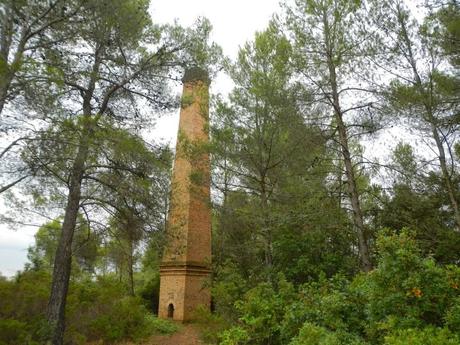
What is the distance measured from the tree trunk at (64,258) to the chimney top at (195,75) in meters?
2.35

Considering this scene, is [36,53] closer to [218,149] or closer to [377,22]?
[218,149]

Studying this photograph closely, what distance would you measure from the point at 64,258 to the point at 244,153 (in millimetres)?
4705

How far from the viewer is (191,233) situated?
12969mm

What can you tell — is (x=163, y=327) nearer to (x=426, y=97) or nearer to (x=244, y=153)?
(x=244, y=153)

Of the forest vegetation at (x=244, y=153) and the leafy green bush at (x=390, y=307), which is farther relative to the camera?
the forest vegetation at (x=244, y=153)

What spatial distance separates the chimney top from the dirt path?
21.0 feet

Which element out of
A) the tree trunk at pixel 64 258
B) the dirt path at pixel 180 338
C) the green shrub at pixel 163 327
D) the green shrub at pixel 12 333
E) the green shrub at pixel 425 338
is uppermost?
the tree trunk at pixel 64 258

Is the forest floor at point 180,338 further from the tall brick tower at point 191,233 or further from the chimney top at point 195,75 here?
the chimney top at point 195,75

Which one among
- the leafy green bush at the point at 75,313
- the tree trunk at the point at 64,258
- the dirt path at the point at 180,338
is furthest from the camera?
the dirt path at the point at 180,338

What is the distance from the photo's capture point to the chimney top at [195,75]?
8.03m

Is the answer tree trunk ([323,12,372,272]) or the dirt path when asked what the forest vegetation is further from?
the dirt path

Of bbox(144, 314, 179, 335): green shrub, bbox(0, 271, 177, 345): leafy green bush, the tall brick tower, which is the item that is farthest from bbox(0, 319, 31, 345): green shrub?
bbox(144, 314, 179, 335): green shrub

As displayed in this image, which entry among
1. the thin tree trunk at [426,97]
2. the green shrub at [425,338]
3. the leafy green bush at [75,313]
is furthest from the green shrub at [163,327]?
the green shrub at [425,338]

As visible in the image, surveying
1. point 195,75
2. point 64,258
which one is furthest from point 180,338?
point 195,75
